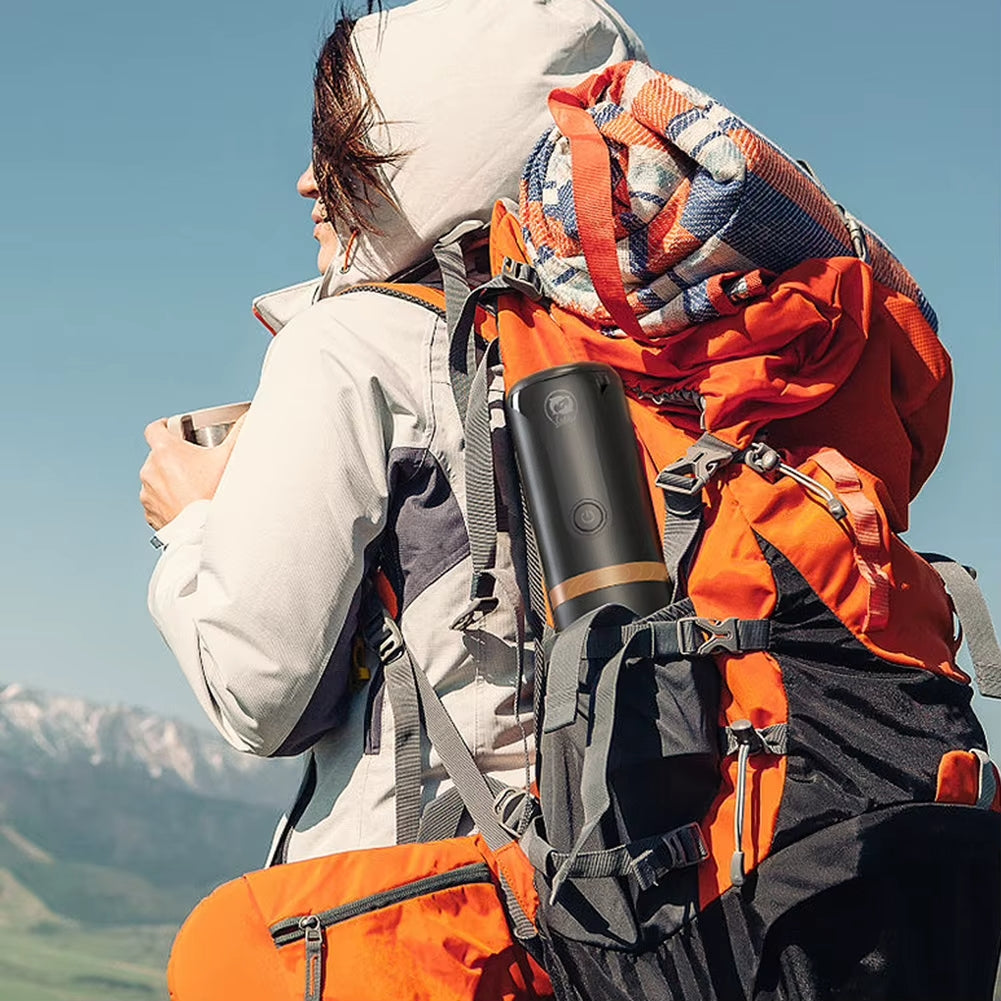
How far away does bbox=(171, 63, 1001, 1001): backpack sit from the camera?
1.92m

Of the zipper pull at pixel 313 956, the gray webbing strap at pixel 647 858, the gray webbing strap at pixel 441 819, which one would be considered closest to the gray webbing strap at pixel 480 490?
the gray webbing strap at pixel 441 819

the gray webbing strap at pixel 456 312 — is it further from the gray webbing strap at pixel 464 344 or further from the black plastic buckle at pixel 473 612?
the black plastic buckle at pixel 473 612

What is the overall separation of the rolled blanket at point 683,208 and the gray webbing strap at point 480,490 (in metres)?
0.23

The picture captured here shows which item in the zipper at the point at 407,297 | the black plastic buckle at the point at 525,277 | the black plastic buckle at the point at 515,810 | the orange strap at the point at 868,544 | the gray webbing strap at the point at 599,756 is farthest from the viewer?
the zipper at the point at 407,297

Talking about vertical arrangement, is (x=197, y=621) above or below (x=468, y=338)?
Result: below

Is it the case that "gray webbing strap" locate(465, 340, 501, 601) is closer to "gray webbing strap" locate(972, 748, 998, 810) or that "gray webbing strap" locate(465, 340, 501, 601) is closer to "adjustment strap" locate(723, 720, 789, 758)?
"adjustment strap" locate(723, 720, 789, 758)

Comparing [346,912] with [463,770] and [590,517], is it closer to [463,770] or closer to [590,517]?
[463,770]

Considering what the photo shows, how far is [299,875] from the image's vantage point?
2.08 metres

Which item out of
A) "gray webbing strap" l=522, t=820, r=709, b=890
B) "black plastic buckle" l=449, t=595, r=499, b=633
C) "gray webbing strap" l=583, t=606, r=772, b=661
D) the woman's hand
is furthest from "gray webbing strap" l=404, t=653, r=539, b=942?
the woman's hand

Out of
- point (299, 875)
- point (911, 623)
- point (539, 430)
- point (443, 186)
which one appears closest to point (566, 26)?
point (443, 186)

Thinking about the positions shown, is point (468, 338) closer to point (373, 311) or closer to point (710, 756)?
point (373, 311)

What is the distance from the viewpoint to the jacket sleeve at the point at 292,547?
2107 millimetres

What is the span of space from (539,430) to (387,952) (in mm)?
809

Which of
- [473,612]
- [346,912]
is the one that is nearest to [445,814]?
[346,912]
